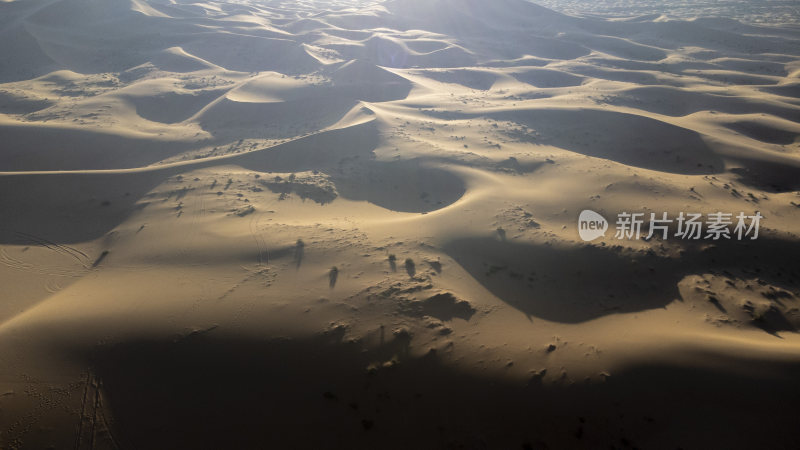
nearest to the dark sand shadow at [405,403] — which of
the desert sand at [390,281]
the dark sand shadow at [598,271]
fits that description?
the desert sand at [390,281]

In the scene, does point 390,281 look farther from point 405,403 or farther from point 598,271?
point 598,271

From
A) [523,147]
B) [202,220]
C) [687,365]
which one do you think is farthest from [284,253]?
[523,147]

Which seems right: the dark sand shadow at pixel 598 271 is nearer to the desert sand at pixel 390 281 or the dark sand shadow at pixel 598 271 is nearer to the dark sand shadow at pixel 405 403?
the desert sand at pixel 390 281

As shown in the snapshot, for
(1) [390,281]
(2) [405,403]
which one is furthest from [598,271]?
(2) [405,403]

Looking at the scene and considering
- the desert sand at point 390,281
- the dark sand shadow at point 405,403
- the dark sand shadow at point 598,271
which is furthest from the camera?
the dark sand shadow at point 598,271

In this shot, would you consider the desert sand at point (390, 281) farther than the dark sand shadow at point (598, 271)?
No

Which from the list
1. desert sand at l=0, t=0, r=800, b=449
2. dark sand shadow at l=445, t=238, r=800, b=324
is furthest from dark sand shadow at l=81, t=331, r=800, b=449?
dark sand shadow at l=445, t=238, r=800, b=324

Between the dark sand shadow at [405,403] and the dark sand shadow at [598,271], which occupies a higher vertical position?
the dark sand shadow at [598,271]

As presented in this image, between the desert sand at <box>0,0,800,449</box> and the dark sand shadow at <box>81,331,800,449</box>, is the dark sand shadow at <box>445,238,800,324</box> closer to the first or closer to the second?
the desert sand at <box>0,0,800,449</box>

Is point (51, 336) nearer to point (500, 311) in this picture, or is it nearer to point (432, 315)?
point (432, 315)
